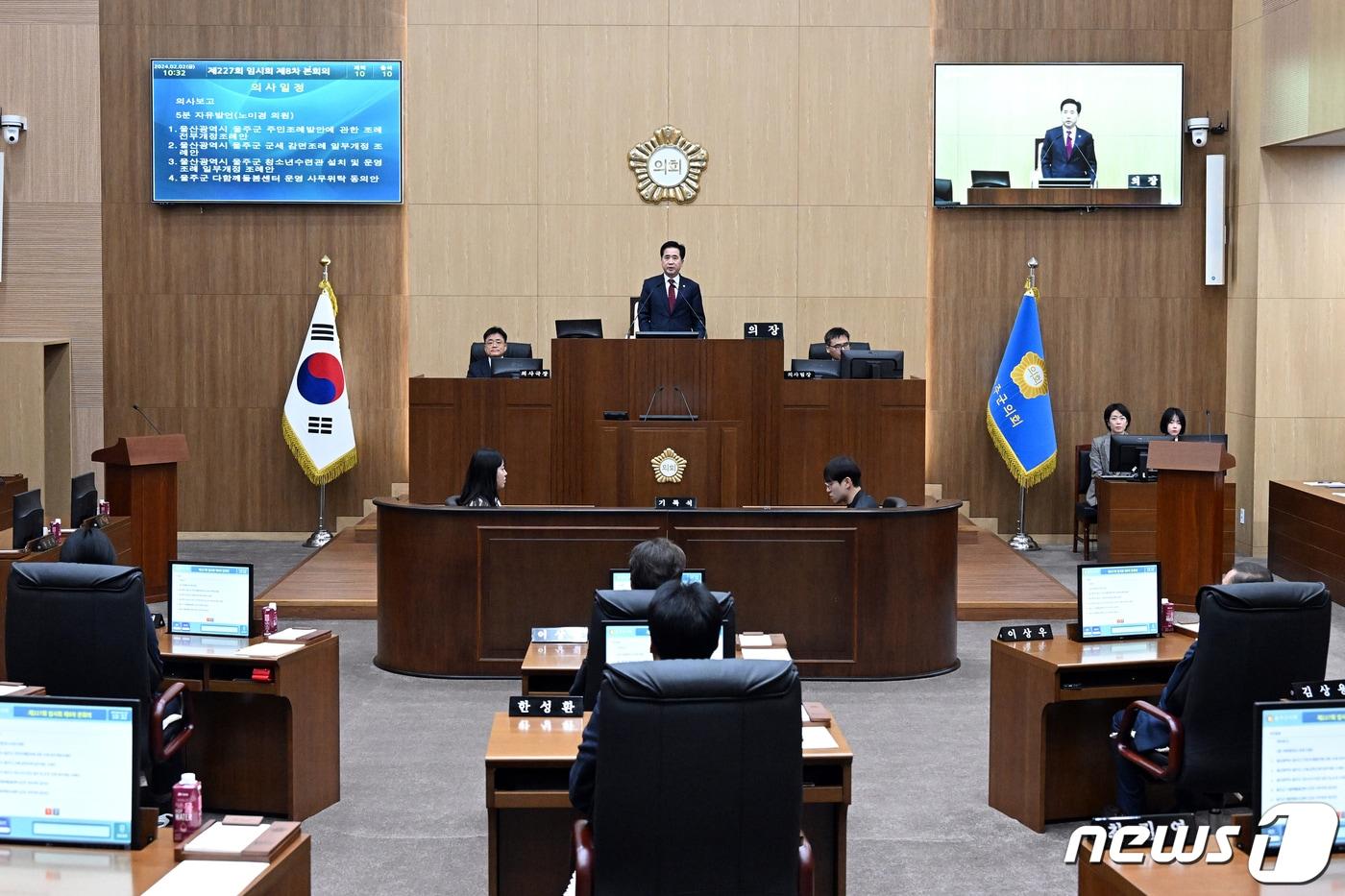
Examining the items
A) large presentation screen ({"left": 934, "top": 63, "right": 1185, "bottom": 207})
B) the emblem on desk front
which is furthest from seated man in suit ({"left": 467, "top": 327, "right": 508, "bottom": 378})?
large presentation screen ({"left": 934, "top": 63, "right": 1185, "bottom": 207})

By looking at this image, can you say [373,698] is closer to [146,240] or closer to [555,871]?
[555,871]

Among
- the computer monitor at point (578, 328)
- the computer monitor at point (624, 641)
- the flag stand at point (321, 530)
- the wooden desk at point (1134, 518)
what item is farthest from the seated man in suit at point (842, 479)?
the flag stand at point (321, 530)

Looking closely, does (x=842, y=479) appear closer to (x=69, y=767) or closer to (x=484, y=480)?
(x=484, y=480)

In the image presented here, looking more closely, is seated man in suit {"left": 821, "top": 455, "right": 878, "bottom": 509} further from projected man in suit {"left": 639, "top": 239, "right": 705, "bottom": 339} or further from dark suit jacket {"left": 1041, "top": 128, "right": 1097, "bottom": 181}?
dark suit jacket {"left": 1041, "top": 128, "right": 1097, "bottom": 181}

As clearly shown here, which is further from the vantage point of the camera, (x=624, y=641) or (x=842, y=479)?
(x=842, y=479)

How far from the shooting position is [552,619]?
8.28 m

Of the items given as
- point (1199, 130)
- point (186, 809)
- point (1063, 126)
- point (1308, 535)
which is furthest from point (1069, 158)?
point (186, 809)

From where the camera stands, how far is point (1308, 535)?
11.1 m

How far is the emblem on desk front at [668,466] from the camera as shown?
9.16 meters

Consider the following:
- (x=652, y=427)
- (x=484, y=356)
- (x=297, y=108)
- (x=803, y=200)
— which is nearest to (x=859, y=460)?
(x=652, y=427)

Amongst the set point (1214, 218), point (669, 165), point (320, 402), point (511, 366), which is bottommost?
point (320, 402)

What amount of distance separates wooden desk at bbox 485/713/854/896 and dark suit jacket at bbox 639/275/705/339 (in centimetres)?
571

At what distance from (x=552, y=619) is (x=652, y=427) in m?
1.54

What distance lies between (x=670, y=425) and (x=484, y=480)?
1.46 m
